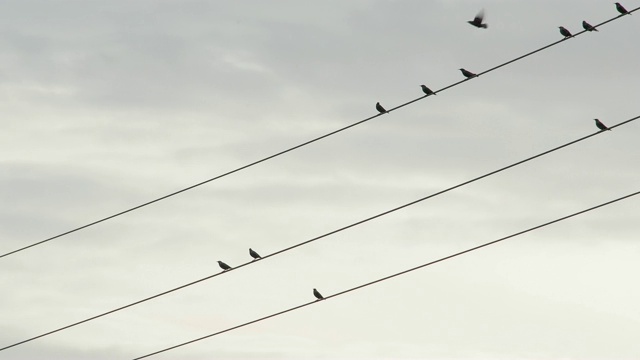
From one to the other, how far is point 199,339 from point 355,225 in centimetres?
477

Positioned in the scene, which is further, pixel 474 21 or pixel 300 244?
pixel 474 21

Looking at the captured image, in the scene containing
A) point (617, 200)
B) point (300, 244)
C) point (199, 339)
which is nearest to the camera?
point (617, 200)

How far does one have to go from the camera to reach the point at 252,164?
29.0 m

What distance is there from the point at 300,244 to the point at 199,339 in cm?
348

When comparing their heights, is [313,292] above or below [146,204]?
above

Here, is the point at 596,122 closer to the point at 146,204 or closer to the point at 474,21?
the point at 474,21

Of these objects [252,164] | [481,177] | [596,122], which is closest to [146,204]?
[252,164]

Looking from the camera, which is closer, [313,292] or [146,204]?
[146,204]

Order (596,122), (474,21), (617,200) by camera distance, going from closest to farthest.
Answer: (617,200) → (474,21) → (596,122)

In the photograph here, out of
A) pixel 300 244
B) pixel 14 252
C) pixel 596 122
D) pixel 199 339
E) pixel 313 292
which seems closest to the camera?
pixel 300 244

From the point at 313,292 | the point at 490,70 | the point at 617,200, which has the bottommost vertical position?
the point at 617,200

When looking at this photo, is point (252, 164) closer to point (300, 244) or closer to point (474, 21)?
point (300, 244)

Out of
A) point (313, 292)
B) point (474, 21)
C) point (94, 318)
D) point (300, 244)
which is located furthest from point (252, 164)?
point (313, 292)

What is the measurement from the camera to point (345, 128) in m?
27.5
